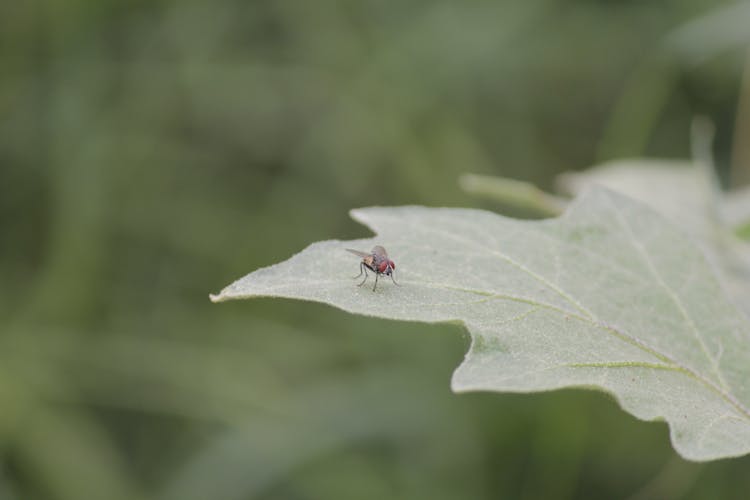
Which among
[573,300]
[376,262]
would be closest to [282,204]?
[376,262]

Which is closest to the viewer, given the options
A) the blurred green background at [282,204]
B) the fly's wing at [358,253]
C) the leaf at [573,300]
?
the leaf at [573,300]

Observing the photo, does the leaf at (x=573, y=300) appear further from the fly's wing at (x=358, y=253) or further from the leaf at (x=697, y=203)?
the leaf at (x=697, y=203)

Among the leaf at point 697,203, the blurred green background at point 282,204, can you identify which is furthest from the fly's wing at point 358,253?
the blurred green background at point 282,204

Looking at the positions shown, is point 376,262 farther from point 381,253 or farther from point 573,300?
point 573,300

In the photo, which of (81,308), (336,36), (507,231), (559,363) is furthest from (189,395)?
(559,363)

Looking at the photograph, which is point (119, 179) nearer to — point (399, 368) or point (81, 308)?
point (81, 308)
